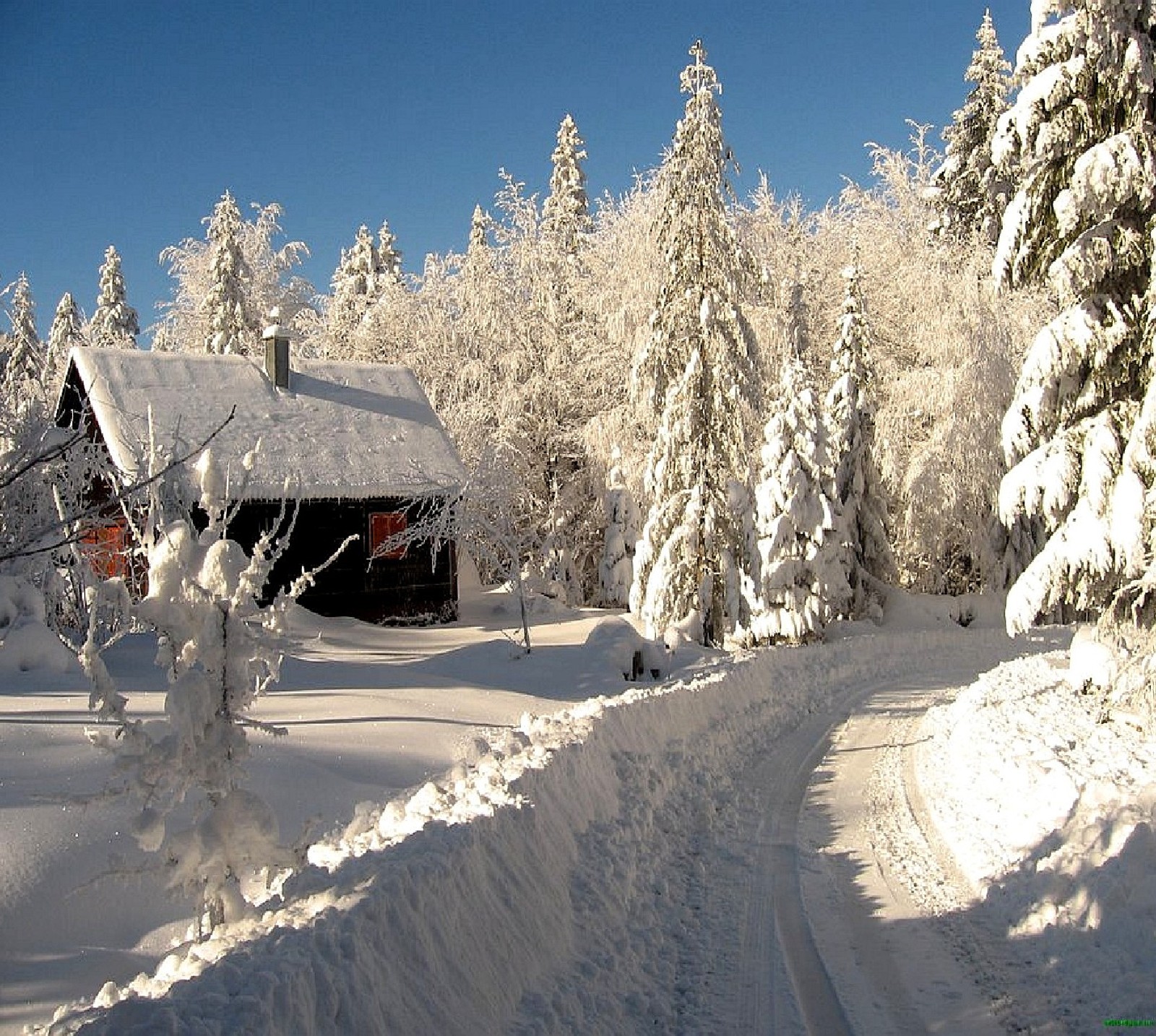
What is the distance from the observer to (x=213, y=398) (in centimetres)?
2597

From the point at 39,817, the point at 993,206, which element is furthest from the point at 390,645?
the point at 993,206

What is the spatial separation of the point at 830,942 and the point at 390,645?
1767cm

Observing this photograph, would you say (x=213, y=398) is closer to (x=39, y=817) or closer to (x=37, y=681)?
(x=37, y=681)

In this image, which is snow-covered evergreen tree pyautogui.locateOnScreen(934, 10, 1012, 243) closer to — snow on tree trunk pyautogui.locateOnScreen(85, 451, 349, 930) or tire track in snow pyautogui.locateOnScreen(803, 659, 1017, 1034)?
tire track in snow pyautogui.locateOnScreen(803, 659, 1017, 1034)

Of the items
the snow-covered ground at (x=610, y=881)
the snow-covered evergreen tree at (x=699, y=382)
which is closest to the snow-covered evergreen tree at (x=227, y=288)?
the snow-covered evergreen tree at (x=699, y=382)

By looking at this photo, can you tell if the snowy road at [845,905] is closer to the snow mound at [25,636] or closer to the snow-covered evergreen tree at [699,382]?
the snow-covered evergreen tree at [699,382]

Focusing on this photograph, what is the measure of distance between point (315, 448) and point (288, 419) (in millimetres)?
1466

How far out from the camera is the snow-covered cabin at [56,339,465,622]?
24.1 meters

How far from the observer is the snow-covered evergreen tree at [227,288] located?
3984 centimetres

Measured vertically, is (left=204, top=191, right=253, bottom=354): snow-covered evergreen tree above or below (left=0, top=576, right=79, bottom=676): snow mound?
above

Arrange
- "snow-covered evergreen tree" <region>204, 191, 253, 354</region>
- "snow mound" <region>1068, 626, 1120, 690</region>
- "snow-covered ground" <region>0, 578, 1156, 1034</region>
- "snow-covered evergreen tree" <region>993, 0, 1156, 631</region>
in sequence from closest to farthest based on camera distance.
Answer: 1. "snow-covered ground" <region>0, 578, 1156, 1034</region>
2. "snow-covered evergreen tree" <region>993, 0, 1156, 631</region>
3. "snow mound" <region>1068, 626, 1120, 690</region>
4. "snow-covered evergreen tree" <region>204, 191, 253, 354</region>

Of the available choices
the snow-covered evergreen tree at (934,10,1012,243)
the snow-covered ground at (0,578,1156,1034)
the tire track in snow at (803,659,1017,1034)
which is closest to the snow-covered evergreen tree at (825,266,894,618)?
the snow-covered evergreen tree at (934,10,1012,243)

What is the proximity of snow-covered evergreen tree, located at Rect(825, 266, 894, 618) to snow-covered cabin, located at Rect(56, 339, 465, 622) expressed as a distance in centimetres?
1152

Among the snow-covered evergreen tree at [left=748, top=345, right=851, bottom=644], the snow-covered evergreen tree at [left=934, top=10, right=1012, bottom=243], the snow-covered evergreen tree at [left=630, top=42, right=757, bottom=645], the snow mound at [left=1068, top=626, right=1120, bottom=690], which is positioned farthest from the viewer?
the snow-covered evergreen tree at [left=934, top=10, right=1012, bottom=243]
